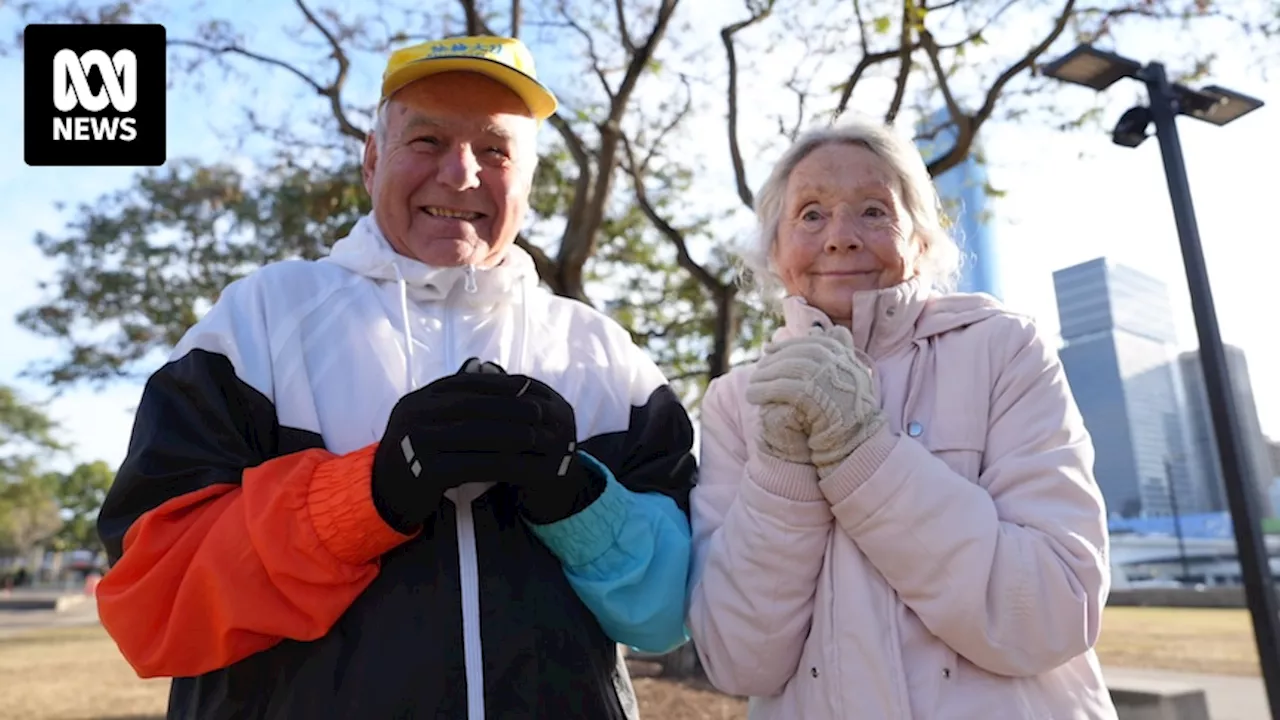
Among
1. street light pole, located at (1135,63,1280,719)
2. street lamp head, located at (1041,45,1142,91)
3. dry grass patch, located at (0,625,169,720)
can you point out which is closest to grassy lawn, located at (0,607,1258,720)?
dry grass patch, located at (0,625,169,720)

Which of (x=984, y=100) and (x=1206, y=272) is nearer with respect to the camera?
(x=1206, y=272)

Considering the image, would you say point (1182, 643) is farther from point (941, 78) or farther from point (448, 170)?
point (448, 170)

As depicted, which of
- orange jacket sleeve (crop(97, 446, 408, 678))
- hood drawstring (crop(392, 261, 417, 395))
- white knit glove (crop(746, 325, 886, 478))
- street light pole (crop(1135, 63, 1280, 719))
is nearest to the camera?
orange jacket sleeve (crop(97, 446, 408, 678))

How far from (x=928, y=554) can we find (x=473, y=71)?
4.79 feet

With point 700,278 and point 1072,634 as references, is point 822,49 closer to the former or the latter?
point 700,278

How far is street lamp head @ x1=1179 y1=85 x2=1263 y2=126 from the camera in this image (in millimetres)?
5953

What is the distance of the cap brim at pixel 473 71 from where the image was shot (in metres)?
1.96

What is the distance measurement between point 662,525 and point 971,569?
66cm

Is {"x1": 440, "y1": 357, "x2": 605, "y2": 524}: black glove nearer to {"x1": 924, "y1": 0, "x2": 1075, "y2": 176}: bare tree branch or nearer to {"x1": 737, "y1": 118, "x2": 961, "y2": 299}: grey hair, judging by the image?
{"x1": 737, "y1": 118, "x2": 961, "y2": 299}: grey hair

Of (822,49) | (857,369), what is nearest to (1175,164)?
(822,49)

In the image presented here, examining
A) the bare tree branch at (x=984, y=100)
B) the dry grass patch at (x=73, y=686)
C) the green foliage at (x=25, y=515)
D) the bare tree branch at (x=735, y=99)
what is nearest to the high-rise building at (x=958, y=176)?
the bare tree branch at (x=984, y=100)

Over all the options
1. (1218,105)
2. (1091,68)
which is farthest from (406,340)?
(1218,105)

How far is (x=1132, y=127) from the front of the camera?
606 cm

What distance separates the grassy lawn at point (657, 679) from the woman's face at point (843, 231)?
5.77 metres
